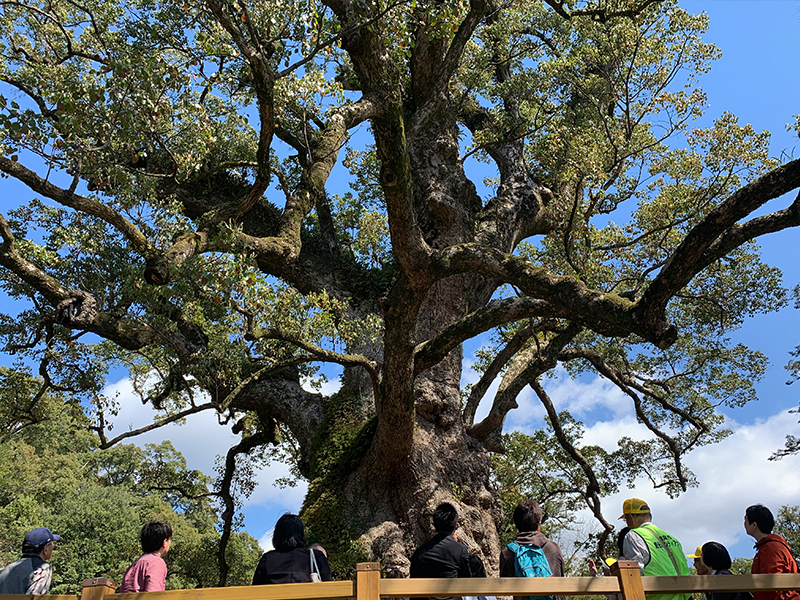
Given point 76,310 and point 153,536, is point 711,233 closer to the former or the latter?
point 153,536

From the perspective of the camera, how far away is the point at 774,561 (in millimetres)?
3836

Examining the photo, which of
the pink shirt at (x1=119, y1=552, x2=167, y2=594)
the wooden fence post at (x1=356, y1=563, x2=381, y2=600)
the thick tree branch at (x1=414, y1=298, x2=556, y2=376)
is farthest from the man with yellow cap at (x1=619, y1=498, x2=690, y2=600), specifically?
the thick tree branch at (x1=414, y1=298, x2=556, y2=376)

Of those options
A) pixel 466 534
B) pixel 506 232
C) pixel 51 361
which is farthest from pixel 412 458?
pixel 51 361

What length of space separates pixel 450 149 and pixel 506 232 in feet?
5.96

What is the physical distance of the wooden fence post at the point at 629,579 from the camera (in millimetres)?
3420

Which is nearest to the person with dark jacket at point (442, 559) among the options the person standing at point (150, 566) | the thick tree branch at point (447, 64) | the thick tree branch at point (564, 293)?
the person standing at point (150, 566)

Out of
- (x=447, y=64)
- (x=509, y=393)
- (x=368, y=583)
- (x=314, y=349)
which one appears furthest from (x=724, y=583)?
(x=447, y=64)

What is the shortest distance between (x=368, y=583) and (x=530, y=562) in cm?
129

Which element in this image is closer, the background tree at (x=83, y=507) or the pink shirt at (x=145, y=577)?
the pink shirt at (x=145, y=577)

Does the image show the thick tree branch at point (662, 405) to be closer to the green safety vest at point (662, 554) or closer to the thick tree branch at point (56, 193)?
the green safety vest at point (662, 554)

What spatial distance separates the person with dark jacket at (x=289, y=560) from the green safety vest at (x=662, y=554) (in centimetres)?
202

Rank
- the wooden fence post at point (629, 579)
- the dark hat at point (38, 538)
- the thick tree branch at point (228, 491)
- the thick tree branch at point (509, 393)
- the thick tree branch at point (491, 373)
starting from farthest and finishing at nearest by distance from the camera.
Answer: the thick tree branch at point (228, 491) < the thick tree branch at point (491, 373) < the thick tree branch at point (509, 393) < the dark hat at point (38, 538) < the wooden fence post at point (629, 579)

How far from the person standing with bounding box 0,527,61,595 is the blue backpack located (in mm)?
Answer: 3028

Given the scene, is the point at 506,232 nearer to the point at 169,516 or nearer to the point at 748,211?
the point at 748,211
